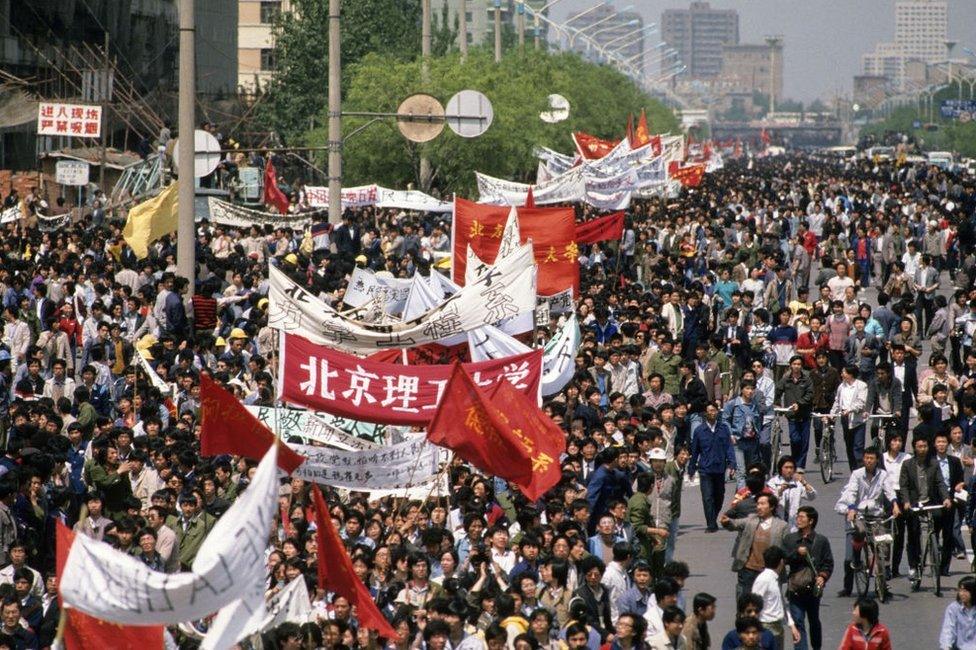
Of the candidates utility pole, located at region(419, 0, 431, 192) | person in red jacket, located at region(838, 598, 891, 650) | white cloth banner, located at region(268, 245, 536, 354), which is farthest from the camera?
utility pole, located at region(419, 0, 431, 192)

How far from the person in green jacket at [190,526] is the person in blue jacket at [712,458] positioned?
4.71 m

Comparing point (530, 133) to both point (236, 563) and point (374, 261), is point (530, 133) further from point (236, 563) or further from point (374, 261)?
point (236, 563)

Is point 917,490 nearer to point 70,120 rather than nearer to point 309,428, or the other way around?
point 309,428

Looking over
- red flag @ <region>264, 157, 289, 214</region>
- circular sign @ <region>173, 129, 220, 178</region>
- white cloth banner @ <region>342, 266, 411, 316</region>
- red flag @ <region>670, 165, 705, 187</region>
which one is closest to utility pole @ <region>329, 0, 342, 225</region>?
circular sign @ <region>173, 129, 220, 178</region>

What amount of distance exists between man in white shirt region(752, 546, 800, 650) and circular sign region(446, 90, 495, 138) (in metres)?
19.0

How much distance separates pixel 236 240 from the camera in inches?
1270

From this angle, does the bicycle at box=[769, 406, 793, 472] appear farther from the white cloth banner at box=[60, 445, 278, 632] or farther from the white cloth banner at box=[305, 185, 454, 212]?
the white cloth banner at box=[305, 185, 454, 212]

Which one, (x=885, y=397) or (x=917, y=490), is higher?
(x=885, y=397)

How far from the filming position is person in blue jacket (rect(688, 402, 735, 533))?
17.3 m

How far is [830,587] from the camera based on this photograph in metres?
15.6

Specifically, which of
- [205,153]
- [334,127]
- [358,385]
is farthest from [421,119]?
[358,385]

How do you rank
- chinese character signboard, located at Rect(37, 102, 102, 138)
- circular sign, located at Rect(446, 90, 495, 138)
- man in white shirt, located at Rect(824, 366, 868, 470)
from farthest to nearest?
1. chinese character signboard, located at Rect(37, 102, 102, 138)
2. circular sign, located at Rect(446, 90, 495, 138)
3. man in white shirt, located at Rect(824, 366, 868, 470)

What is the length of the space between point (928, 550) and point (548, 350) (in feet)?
14.4

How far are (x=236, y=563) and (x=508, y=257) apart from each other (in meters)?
7.91
